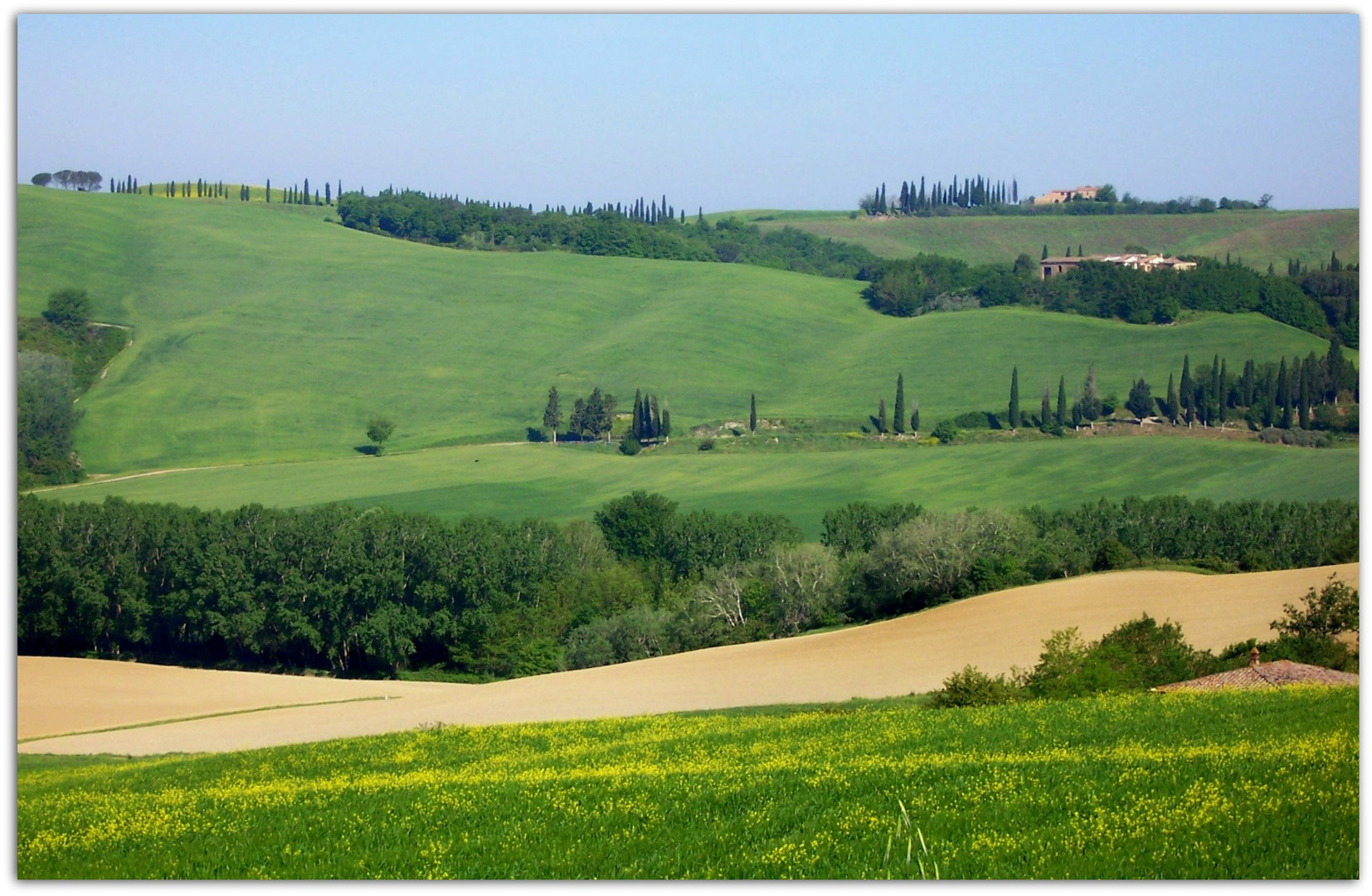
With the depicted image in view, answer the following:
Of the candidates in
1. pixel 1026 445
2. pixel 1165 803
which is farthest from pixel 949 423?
pixel 1165 803

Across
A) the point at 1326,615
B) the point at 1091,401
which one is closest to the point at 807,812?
the point at 1326,615

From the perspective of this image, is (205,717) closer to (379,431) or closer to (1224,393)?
(1224,393)

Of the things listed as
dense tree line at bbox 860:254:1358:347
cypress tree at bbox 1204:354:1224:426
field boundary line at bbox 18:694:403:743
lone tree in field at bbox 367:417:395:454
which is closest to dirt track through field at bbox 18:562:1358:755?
field boundary line at bbox 18:694:403:743

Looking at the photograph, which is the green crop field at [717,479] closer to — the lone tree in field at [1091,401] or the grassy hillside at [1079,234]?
the lone tree in field at [1091,401]

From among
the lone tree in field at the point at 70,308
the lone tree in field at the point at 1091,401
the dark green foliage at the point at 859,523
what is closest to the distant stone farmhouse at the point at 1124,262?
the lone tree in field at the point at 1091,401

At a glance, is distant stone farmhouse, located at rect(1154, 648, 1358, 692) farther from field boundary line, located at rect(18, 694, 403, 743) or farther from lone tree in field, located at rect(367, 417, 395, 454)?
lone tree in field, located at rect(367, 417, 395, 454)
